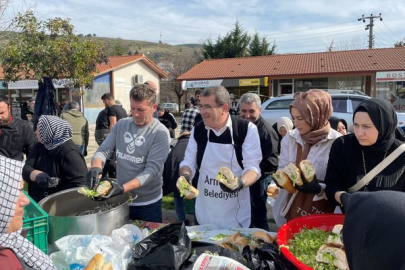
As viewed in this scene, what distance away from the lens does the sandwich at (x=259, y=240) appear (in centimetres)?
197

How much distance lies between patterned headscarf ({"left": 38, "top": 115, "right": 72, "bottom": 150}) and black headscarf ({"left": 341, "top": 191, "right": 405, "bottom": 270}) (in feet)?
7.81

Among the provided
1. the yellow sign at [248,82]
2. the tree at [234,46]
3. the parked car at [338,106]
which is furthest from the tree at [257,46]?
the parked car at [338,106]

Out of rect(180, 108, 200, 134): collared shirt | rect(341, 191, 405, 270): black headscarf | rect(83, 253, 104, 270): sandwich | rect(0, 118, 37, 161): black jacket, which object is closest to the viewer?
rect(341, 191, 405, 270): black headscarf

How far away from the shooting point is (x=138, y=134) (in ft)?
8.82

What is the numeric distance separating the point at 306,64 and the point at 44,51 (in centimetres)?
1915

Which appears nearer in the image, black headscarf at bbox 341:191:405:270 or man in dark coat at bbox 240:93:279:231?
black headscarf at bbox 341:191:405:270

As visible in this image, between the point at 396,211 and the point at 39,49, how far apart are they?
901 cm

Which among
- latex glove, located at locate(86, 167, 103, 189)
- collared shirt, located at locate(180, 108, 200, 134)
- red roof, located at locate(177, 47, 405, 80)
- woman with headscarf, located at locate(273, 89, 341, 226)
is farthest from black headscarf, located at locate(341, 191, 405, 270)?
red roof, located at locate(177, 47, 405, 80)

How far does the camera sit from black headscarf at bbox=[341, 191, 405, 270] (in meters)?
0.75

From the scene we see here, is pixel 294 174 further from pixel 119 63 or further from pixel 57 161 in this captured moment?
pixel 119 63

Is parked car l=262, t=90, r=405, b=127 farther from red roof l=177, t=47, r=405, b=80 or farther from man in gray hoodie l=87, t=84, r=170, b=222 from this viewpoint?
red roof l=177, t=47, r=405, b=80

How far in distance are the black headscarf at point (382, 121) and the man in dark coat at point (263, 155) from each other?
1408mm

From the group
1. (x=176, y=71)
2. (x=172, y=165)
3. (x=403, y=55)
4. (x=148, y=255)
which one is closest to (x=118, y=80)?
(x=176, y=71)

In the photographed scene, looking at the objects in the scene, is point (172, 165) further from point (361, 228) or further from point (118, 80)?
point (118, 80)
